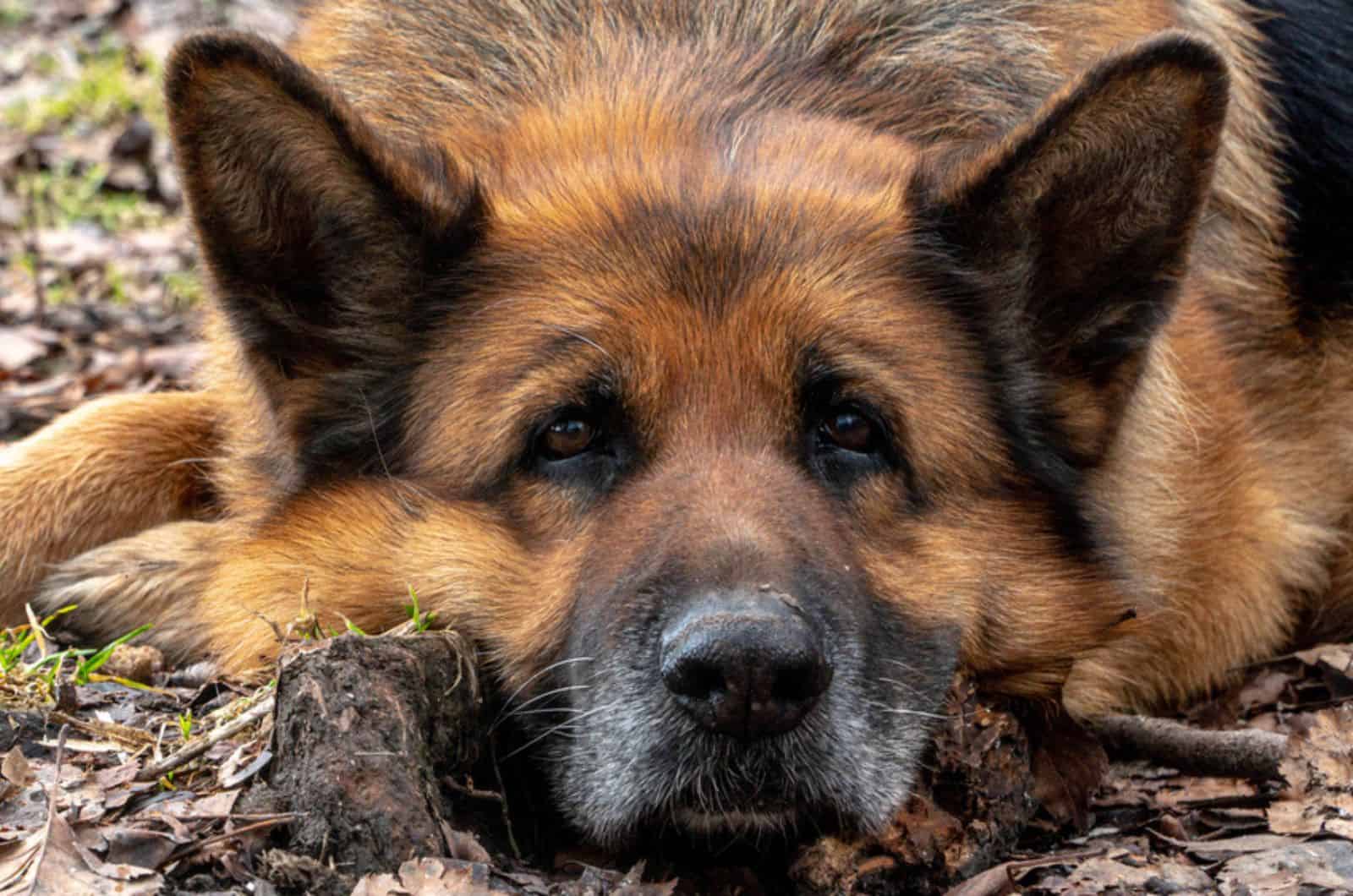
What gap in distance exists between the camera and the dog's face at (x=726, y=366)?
360 cm

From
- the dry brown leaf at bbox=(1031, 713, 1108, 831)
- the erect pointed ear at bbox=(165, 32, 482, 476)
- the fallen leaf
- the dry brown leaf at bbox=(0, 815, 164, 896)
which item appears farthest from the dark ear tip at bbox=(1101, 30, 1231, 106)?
the fallen leaf

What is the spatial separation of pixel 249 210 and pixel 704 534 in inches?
55.4

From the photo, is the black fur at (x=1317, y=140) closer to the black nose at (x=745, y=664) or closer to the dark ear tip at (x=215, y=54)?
the black nose at (x=745, y=664)

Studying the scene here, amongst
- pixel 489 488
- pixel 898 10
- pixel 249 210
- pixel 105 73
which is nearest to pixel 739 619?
pixel 489 488

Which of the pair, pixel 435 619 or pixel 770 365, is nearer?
pixel 770 365

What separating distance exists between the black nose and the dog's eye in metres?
0.63

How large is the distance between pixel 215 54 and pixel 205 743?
5.03 ft

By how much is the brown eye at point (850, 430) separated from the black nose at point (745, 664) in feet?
2.07

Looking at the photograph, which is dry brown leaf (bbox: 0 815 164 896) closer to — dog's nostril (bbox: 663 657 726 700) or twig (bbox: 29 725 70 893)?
twig (bbox: 29 725 70 893)

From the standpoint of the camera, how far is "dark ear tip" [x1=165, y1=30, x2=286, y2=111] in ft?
12.2

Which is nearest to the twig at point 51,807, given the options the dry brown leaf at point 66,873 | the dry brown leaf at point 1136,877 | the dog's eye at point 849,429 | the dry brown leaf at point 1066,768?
the dry brown leaf at point 66,873

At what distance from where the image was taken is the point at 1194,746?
14.4ft

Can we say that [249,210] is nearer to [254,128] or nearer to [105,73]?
[254,128]

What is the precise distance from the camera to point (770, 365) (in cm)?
381
